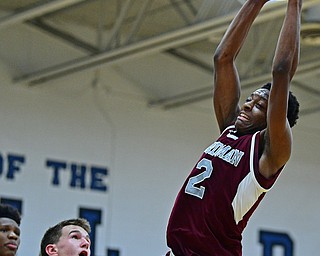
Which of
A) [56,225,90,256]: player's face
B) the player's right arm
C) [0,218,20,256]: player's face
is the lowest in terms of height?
[56,225,90,256]: player's face

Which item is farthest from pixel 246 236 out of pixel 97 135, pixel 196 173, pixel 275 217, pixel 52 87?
pixel 196 173

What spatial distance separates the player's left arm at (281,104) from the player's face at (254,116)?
0.52ft

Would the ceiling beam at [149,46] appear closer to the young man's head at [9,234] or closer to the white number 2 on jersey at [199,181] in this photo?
the young man's head at [9,234]

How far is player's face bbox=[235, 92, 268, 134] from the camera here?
13.7 feet

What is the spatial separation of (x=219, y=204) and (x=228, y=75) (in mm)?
747

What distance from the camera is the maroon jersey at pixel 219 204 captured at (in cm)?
398

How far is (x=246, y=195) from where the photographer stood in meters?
4.00

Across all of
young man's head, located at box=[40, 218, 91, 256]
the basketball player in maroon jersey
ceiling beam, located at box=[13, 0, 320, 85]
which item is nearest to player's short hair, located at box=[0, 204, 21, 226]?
young man's head, located at box=[40, 218, 91, 256]

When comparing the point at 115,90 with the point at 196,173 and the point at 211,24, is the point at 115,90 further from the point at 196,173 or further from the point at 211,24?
the point at 196,173

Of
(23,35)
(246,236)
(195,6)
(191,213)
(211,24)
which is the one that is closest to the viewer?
(191,213)

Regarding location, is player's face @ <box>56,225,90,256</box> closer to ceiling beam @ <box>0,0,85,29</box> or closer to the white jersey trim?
the white jersey trim

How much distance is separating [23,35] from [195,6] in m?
2.17

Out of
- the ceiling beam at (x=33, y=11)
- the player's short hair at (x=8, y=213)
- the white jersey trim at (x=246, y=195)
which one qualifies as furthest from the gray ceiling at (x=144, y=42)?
the white jersey trim at (x=246, y=195)

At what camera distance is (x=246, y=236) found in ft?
42.3
